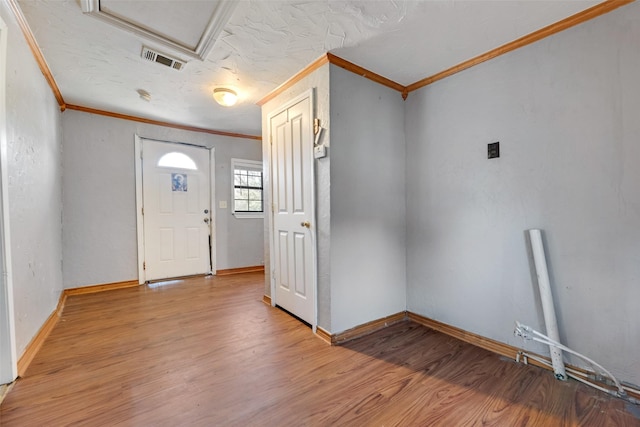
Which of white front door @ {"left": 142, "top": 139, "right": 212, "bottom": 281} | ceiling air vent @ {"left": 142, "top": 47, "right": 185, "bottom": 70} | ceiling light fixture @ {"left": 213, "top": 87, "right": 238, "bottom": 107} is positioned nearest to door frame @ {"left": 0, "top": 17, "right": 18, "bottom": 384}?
ceiling air vent @ {"left": 142, "top": 47, "right": 185, "bottom": 70}

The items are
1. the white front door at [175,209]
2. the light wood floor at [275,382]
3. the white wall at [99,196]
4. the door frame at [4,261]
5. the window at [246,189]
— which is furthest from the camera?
the window at [246,189]

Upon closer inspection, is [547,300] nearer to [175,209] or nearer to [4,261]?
[4,261]

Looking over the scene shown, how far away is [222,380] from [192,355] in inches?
16.8

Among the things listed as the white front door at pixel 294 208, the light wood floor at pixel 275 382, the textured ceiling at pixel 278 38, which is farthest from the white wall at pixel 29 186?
the white front door at pixel 294 208

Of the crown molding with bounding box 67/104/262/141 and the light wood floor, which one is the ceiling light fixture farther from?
the light wood floor

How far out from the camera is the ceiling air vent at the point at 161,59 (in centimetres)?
206

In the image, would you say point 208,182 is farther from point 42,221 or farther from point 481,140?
point 481,140

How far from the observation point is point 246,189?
469cm

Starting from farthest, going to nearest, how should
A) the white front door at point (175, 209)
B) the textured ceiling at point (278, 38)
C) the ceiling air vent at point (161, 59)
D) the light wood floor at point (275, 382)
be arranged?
the white front door at point (175, 209), the ceiling air vent at point (161, 59), the textured ceiling at point (278, 38), the light wood floor at point (275, 382)

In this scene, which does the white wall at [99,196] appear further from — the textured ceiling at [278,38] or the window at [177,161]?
the textured ceiling at [278,38]

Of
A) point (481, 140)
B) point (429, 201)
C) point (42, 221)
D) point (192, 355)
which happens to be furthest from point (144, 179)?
point (481, 140)

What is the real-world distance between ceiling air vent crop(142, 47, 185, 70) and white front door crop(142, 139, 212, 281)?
6.41 ft

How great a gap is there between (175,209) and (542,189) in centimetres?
435

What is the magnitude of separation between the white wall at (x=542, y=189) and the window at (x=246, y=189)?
3091 millimetres
